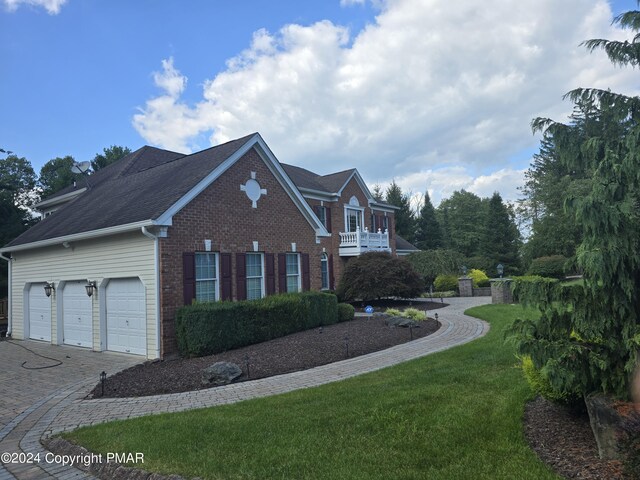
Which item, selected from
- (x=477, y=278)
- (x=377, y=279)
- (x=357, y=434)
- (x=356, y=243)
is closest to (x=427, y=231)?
(x=477, y=278)

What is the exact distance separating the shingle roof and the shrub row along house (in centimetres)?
7

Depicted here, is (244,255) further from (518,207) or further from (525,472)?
(518,207)

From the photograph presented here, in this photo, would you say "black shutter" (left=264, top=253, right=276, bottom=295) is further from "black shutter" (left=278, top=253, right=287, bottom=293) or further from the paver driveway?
the paver driveway

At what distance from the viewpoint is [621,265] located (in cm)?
389

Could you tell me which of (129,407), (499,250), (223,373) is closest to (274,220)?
(223,373)

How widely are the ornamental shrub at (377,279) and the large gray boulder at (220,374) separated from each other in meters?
12.4

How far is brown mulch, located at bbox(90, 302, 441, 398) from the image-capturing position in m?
8.67

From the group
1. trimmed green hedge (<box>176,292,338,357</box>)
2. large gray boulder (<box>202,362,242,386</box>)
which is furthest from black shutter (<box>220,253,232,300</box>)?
large gray boulder (<box>202,362,242,386</box>)

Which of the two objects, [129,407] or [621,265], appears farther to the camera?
[129,407]

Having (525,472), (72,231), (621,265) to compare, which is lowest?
(525,472)

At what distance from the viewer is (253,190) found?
583 inches

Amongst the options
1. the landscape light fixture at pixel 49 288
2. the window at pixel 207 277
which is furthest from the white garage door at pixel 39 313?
the window at pixel 207 277

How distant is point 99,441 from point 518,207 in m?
53.3

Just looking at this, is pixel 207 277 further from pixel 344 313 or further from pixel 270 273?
pixel 344 313
